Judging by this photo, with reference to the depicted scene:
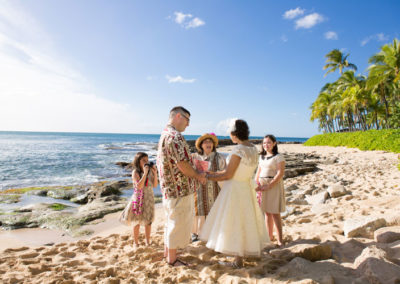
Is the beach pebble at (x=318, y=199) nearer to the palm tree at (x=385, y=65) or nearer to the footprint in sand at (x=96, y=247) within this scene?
the footprint in sand at (x=96, y=247)

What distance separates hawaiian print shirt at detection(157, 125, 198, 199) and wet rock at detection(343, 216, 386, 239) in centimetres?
261

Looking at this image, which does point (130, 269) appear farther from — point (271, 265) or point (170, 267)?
point (271, 265)

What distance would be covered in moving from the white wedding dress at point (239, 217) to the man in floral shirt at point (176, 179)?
40 cm

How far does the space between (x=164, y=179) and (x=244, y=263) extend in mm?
1535

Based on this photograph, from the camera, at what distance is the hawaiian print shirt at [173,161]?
113 inches

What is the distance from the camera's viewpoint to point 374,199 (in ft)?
17.7

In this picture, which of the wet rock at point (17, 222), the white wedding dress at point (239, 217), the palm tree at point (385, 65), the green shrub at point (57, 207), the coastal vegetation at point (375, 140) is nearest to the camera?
the white wedding dress at point (239, 217)

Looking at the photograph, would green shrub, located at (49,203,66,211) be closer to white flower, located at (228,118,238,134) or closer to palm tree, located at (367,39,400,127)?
white flower, located at (228,118,238,134)

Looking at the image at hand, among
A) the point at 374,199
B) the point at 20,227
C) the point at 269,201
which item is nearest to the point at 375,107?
the point at 374,199

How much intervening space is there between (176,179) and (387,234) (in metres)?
3.04

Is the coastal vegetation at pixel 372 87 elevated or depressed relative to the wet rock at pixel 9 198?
elevated

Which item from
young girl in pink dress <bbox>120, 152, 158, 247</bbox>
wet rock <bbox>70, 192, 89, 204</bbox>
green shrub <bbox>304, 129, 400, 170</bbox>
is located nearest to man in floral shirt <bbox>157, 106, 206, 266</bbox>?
young girl in pink dress <bbox>120, 152, 158, 247</bbox>

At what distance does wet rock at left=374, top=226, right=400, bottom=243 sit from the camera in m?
3.16

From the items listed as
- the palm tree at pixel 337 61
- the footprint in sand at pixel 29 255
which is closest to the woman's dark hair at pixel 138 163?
the footprint in sand at pixel 29 255
